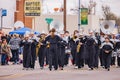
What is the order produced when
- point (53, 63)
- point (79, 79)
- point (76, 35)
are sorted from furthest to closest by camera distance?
point (76, 35) → point (53, 63) → point (79, 79)

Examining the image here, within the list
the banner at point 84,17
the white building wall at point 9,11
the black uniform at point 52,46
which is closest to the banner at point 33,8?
the banner at point 84,17

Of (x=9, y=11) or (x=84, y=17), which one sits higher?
(x=9, y=11)

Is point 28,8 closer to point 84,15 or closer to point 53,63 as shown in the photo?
point 84,15

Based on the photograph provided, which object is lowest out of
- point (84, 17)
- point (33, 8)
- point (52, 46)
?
point (52, 46)

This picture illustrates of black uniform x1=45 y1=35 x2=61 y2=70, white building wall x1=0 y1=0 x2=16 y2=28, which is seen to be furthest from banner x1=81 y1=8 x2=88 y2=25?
black uniform x1=45 y1=35 x2=61 y2=70

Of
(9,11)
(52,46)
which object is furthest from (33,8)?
(52,46)

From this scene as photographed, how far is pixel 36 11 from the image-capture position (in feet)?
143

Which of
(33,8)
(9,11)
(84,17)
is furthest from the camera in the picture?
(9,11)

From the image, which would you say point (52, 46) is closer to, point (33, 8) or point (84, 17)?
point (33, 8)

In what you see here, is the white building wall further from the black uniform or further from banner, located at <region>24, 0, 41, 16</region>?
the black uniform

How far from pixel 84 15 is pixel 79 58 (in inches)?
1038

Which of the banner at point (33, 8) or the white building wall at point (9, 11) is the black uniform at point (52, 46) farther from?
the white building wall at point (9, 11)

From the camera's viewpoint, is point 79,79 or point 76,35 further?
point 76,35

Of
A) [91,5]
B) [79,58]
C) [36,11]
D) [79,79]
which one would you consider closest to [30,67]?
[79,58]
